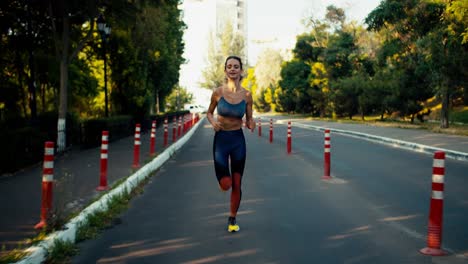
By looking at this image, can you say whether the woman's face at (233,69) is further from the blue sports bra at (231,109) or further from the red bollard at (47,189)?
the red bollard at (47,189)

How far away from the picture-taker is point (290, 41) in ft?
399

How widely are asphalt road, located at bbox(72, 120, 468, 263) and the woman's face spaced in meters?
1.85

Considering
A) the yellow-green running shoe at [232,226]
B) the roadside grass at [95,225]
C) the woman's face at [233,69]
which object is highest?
the woman's face at [233,69]

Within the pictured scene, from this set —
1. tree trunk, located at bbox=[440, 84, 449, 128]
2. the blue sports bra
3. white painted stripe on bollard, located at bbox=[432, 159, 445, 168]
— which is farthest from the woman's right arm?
tree trunk, located at bbox=[440, 84, 449, 128]

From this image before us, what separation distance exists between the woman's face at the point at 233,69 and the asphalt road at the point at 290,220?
6.07ft

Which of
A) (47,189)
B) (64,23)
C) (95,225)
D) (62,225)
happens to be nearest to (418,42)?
(64,23)

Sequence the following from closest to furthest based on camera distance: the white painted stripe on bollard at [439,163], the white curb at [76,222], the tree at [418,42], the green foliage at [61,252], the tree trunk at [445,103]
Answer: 1. the white curb at [76,222]
2. the green foliage at [61,252]
3. the white painted stripe on bollard at [439,163]
4. the tree at [418,42]
5. the tree trunk at [445,103]

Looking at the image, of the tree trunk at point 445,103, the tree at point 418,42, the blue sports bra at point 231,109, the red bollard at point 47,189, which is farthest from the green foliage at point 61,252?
the tree trunk at point 445,103

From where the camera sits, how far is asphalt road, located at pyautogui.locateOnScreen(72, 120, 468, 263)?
17.3 feet

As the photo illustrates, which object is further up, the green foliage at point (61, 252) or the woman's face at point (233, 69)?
the woman's face at point (233, 69)

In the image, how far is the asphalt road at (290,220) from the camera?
5.27m

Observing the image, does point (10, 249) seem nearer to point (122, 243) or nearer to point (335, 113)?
point (122, 243)

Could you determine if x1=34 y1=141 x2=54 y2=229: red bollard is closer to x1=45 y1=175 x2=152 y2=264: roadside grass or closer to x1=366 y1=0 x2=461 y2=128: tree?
x1=45 y1=175 x2=152 y2=264: roadside grass

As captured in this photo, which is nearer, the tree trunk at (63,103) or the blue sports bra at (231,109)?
the blue sports bra at (231,109)
